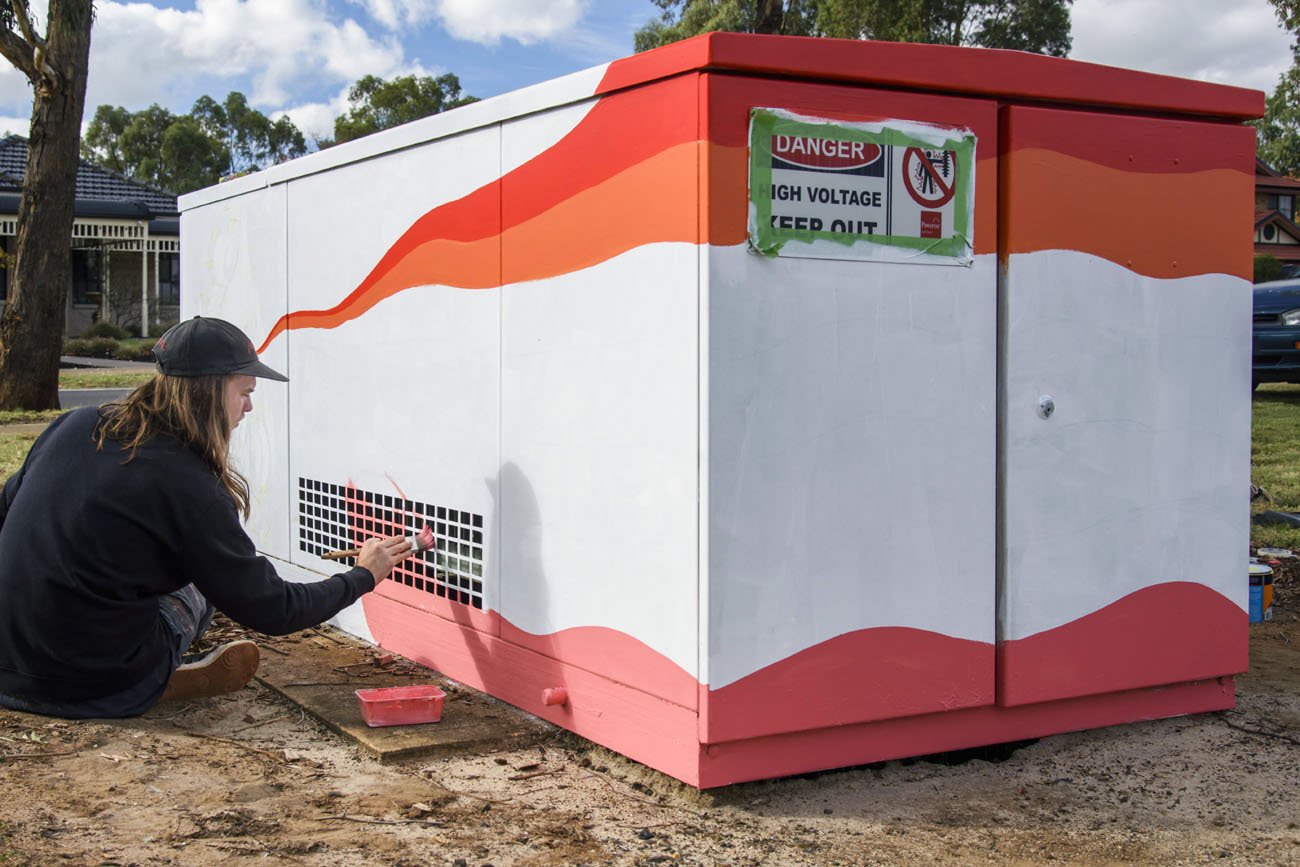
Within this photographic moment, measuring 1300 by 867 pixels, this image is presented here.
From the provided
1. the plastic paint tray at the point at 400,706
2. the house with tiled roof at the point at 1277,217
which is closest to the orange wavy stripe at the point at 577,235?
the plastic paint tray at the point at 400,706

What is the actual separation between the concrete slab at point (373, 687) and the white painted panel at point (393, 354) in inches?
14.8

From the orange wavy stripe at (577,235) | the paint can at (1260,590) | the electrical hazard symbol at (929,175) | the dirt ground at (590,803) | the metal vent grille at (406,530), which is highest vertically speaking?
the electrical hazard symbol at (929,175)

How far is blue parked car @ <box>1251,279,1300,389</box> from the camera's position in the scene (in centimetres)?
1330

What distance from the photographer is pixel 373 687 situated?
4.78m

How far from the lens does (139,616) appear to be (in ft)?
13.5

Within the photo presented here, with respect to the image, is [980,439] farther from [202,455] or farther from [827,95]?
[202,455]

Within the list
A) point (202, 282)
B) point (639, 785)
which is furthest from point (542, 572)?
point (202, 282)

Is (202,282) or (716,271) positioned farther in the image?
(202,282)

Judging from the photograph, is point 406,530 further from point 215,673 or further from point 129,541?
point 129,541

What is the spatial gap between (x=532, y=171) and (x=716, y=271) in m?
1.02

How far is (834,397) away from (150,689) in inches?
96.2

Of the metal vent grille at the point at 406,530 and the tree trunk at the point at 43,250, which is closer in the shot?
the metal vent grille at the point at 406,530

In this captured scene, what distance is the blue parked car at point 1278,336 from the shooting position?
13.3m

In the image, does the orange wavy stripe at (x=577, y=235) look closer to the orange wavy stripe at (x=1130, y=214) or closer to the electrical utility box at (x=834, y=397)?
the electrical utility box at (x=834, y=397)
